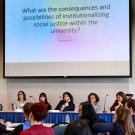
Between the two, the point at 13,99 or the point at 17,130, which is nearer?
the point at 17,130

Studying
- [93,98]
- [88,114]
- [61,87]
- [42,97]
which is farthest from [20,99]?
[88,114]

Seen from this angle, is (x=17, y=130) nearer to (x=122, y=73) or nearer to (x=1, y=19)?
(x=122, y=73)

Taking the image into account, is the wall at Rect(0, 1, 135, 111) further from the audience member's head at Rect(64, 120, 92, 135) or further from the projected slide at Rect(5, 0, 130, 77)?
the audience member's head at Rect(64, 120, 92, 135)

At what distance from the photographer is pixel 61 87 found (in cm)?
885

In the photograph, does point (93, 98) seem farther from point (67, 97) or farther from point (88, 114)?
point (88, 114)

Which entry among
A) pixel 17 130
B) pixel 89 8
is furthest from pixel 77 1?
pixel 17 130

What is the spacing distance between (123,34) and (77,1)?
1.32 metres

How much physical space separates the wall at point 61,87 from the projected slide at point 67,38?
34 centimetres

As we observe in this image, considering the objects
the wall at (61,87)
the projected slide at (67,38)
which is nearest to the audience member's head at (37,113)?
the projected slide at (67,38)

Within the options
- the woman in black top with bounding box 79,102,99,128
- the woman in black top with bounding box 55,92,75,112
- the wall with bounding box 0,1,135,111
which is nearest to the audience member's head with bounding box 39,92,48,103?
the woman in black top with bounding box 55,92,75,112

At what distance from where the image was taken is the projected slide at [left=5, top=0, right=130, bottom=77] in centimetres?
817

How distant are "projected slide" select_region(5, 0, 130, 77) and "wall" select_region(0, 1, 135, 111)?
34 cm

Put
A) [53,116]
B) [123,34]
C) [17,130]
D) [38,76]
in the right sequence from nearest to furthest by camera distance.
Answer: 1. [17,130]
2. [53,116]
3. [123,34]
4. [38,76]

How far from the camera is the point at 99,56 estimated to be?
8.27 meters
